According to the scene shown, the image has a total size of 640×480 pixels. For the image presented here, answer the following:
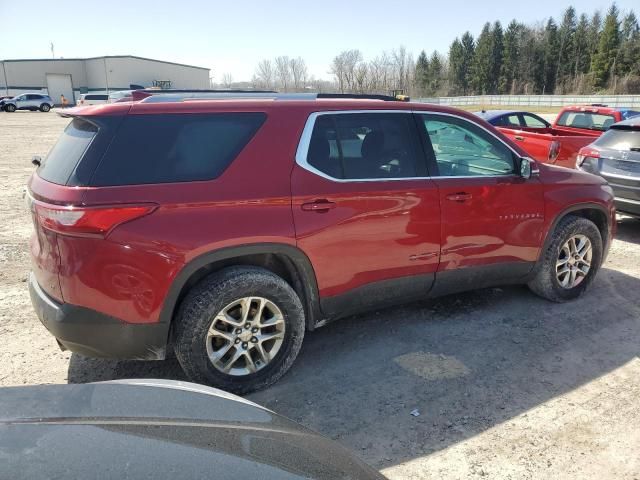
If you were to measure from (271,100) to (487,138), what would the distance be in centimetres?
194

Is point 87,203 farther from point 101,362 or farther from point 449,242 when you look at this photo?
point 449,242

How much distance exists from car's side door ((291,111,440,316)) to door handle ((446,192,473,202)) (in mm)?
163

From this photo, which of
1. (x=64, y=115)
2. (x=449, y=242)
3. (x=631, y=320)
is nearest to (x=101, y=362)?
(x=64, y=115)

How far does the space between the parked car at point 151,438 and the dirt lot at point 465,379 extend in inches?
42.5

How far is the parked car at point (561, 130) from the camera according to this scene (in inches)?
353

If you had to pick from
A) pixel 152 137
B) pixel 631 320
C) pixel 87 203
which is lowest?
pixel 631 320

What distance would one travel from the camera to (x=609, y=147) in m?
6.98

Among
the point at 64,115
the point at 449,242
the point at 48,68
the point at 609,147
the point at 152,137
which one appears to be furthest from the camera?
the point at 48,68

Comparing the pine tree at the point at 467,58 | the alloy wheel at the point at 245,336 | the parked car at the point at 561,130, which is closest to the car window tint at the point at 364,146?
the alloy wheel at the point at 245,336

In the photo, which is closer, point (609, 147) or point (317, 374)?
point (317, 374)

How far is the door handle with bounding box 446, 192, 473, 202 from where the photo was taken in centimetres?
383

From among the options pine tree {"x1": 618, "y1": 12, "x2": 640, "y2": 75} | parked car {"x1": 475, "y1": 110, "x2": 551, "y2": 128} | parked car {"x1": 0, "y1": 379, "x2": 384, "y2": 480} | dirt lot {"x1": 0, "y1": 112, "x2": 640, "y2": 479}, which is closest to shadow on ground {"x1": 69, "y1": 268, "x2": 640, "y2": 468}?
dirt lot {"x1": 0, "y1": 112, "x2": 640, "y2": 479}

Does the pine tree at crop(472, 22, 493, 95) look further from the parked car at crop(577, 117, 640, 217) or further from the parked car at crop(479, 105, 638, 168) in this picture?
the parked car at crop(577, 117, 640, 217)

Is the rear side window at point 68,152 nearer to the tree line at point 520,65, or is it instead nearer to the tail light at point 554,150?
the tail light at point 554,150
